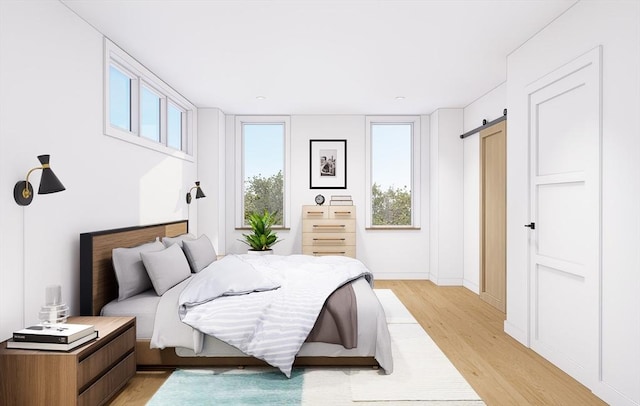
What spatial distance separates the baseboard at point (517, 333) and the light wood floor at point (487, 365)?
0.17ft

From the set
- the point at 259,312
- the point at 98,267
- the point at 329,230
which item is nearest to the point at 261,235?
the point at 329,230

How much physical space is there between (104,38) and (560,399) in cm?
441

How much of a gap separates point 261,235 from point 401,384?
3693 mm

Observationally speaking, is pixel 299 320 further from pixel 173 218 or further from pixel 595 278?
pixel 173 218

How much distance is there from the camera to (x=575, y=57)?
9.61 feet

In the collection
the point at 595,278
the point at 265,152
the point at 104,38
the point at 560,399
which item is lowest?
the point at 560,399

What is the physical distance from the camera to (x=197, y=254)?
4.05 m

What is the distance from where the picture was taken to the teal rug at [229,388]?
8.44 ft

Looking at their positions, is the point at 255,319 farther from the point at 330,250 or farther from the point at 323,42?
the point at 330,250

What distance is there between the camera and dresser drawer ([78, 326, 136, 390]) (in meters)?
2.22

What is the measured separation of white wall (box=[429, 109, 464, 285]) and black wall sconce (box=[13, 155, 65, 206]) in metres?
5.12

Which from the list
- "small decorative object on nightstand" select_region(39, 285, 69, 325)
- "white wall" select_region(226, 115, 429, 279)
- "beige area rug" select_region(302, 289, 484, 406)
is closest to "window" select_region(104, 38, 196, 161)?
"white wall" select_region(226, 115, 429, 279)

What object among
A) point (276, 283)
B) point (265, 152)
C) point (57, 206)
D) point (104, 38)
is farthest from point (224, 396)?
point (265, 152)

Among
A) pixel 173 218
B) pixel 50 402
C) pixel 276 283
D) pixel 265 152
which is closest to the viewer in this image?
pixel 50 402
